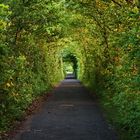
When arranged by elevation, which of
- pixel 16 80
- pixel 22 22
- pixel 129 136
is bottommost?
pixel 129 136

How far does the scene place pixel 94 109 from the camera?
21500 mm

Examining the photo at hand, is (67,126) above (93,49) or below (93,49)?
below

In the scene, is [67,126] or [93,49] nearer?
[67,126]

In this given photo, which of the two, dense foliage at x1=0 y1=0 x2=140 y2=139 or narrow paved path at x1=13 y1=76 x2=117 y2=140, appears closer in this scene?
dense foliage at x1=0 y1=0 x2=140 y2=139

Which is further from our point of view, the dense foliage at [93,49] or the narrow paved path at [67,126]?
the narrow paved path at [67,126]

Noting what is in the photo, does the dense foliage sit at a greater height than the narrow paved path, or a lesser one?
greater

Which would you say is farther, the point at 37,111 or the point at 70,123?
the point at 37,111

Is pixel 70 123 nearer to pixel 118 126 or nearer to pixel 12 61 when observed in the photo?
pixel 118 126

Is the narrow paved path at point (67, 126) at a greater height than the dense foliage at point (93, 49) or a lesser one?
lesser

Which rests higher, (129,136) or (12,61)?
(12,61)

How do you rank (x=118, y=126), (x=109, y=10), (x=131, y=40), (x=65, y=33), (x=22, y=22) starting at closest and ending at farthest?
1. (x=131, y=40)
2. (x=118, y=126)
3. (x=22, y=22)
4. (x=109, y=10)
5. (x=65, y=33)

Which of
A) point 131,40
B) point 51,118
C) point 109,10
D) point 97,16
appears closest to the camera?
point 131,40

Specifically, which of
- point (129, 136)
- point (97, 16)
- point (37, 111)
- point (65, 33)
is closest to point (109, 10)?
point (97, 16)

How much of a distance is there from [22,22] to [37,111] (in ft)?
13.5
